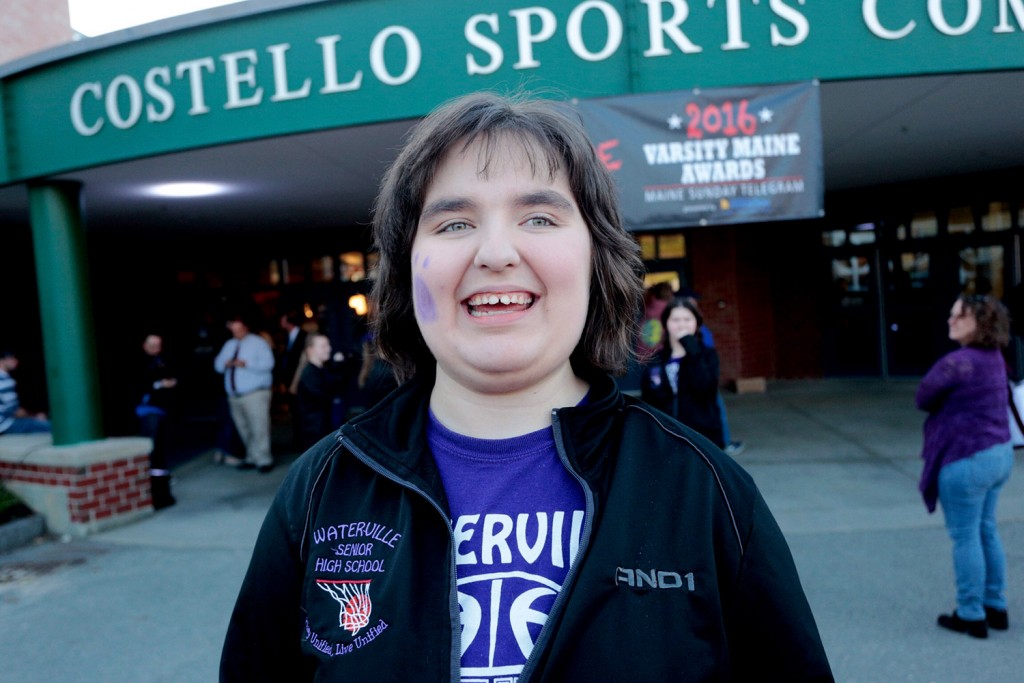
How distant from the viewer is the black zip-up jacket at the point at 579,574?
3.95ft

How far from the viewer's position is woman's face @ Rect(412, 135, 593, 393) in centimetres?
130

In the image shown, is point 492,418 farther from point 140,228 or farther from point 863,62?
point 140,228

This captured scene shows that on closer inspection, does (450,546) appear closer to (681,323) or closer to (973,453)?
(973,453)

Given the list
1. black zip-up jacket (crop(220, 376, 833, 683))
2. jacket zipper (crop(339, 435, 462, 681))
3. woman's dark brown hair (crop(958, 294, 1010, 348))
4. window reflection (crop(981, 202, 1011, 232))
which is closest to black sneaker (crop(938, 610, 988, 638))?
woman's dark brown hair (crop(958, 294, 1010, 348))

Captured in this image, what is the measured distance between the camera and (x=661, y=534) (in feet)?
4.13

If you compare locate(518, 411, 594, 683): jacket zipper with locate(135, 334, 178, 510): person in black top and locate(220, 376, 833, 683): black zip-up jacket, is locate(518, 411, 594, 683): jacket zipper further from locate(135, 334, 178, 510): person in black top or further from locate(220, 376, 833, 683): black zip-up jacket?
locate(135, 334, 178, 510): person in black top

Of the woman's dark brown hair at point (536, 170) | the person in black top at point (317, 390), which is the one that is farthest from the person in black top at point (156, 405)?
the woman's dark brown hair at point (536, 170)

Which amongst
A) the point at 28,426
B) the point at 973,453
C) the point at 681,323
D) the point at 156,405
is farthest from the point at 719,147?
the point at 28,426

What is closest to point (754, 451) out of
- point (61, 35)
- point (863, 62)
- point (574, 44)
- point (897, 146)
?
point (897, 146)

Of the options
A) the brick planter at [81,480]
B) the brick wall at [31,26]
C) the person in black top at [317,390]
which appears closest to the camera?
the brick planter at [81,480]

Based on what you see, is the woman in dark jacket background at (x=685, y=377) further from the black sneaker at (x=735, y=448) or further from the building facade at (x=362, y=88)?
the black sneaker at (x=735, y=448)

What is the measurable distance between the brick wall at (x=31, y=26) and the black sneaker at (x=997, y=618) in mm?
11518

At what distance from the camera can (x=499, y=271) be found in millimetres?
1282

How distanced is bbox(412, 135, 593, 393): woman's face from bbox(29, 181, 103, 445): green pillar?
5.88m
